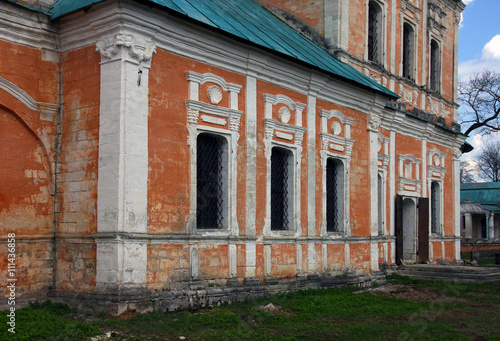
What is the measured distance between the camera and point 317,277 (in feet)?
50.0

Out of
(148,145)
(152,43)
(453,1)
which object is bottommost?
(148,145)

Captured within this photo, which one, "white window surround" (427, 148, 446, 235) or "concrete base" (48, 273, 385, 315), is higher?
"white window surround" (427, 148, 446, 235)

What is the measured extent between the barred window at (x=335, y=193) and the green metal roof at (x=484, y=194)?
36.3 m

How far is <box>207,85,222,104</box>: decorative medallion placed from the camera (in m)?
12.5

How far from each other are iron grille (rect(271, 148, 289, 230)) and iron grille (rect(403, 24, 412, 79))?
32.4ft

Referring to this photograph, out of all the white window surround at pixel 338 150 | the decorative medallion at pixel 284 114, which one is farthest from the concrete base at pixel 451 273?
the decorative medallion at pixel 284 114

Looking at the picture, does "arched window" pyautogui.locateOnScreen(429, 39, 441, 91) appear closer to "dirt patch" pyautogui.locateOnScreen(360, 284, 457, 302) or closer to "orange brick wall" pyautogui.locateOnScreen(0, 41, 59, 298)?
"dirt patch" pyautogui.locateOnScreen(360, 284, 457, 302)

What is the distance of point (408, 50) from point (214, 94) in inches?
506

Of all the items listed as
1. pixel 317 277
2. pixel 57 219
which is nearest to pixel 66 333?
pixel 57 219

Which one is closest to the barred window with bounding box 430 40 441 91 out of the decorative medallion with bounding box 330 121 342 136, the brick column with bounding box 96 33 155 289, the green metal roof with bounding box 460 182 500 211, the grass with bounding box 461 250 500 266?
the grass with bounding box 461 250 500 266

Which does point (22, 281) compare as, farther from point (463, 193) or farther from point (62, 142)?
point (463, 193)

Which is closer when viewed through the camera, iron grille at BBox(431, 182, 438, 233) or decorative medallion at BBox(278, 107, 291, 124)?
decorative medallion at BBox(278, 107, 291, 124)

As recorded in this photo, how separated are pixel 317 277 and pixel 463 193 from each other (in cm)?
4225

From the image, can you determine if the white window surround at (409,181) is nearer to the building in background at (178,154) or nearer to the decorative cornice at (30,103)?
the building in background at (178,154)
